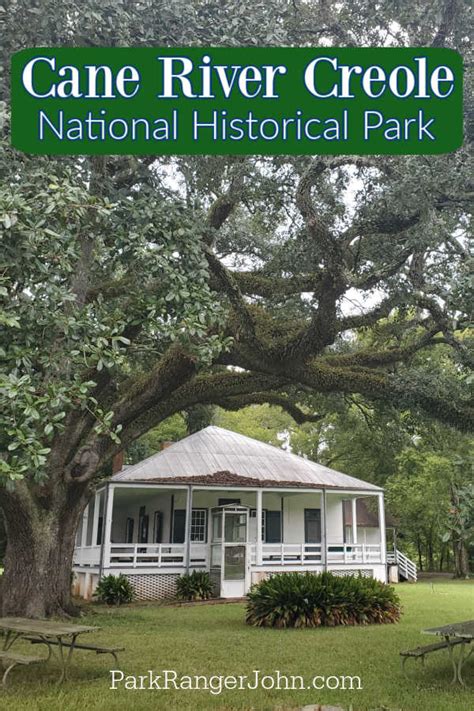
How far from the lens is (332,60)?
20.9ft

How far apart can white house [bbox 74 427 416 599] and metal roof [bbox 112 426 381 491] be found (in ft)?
0.12

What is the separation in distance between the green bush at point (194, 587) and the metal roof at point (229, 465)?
300 cm

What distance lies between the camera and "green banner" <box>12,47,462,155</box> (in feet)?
20.4

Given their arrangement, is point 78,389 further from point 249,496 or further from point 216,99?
point 249,496

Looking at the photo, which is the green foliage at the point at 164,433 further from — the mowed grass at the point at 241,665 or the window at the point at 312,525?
the mowed grass at the point at 241,665

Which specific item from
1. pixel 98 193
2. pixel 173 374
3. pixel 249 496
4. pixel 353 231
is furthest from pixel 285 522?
pixel 98 193

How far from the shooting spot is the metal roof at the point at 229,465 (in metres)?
21.2

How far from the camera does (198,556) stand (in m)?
21.2

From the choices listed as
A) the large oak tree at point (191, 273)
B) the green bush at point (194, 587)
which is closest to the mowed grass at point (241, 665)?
the large oak tree at point (191, 273)

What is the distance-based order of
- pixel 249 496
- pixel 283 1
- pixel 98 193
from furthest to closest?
pixel 249 496
pixel 283 1
pixel 98 193

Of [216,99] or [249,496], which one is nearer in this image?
[216,99]

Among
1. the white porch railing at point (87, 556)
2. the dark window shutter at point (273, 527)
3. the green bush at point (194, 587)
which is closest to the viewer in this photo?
the green bush at point (194, 587)

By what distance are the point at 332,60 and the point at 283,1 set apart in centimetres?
577

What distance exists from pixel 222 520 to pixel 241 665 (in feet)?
37.6
